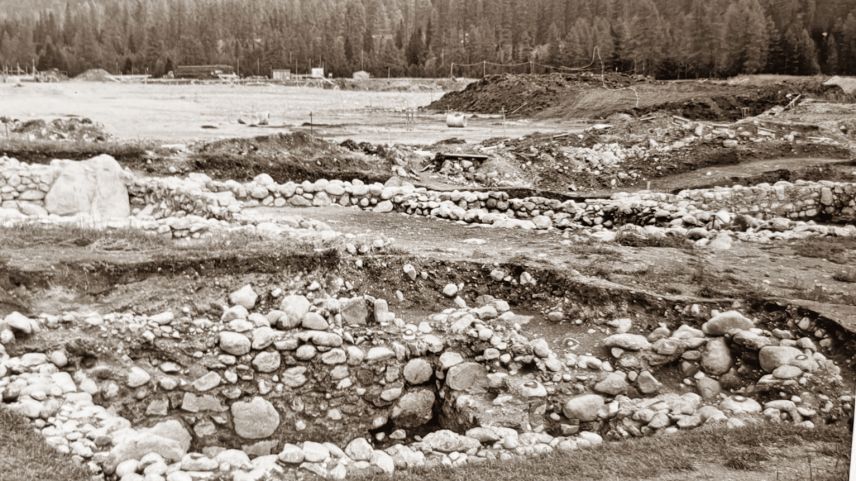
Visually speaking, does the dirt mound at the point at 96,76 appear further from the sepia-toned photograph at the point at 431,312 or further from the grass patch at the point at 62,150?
the grass patch at the point at 62,150

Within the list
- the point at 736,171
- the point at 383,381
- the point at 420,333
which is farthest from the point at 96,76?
the point at 383,381

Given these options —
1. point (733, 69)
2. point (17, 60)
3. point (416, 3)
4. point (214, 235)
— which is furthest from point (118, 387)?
point (416, 3)

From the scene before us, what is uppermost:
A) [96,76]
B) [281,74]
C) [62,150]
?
[281,74]

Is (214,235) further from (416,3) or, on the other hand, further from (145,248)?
(416,3)

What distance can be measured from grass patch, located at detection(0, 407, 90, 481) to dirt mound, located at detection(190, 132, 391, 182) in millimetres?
12150

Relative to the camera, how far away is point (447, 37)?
8625cm

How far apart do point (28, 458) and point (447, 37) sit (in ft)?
280

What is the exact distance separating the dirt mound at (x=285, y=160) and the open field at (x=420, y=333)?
9.43 feet

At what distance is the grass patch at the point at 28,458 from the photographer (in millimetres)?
5293

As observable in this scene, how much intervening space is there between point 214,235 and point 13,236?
2871 mm

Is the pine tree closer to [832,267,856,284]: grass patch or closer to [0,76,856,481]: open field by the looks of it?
[0,76,856,481]: open field

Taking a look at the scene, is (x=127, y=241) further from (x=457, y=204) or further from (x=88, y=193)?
(x=457, y=204)

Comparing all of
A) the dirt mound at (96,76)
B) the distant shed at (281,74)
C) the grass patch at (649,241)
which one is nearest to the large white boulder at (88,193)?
the grass patch at (649,241)

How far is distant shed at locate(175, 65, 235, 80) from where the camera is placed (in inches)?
3986
